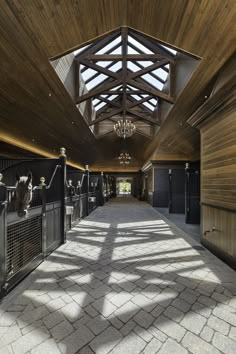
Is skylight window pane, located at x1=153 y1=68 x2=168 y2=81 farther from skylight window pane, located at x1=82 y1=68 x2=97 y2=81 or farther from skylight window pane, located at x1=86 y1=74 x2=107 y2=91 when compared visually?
skylight window pane, located at x1=82 y1=68 x2=97 y2=81

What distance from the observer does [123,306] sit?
198 centimetres

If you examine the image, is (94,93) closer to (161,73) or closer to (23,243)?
(161,73)

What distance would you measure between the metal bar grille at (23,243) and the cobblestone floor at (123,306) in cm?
27

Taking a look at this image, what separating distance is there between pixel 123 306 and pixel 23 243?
5.68ft

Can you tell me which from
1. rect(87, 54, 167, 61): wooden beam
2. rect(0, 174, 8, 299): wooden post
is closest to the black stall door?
rect(87, 54, 167, 61): wooden beam

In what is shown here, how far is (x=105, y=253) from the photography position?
3553mm

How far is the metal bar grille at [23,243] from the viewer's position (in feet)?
8.04

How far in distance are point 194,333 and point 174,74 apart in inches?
253

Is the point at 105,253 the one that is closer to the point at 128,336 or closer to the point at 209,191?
the point at 128,336

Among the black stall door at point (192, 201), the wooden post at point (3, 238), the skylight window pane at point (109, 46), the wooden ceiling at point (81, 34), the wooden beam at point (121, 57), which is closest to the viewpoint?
the wooden post at point (3, 238)

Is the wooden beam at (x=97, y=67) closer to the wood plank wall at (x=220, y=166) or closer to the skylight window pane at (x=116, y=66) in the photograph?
the skylight window pane at (x=116, y=66)

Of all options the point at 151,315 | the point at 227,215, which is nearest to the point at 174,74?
the point at 227,215

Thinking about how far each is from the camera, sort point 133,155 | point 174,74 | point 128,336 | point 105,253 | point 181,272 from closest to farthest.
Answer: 1. point 128,336
2. point 181,272
3. point 105,253
4. point 174,74
5. point 133,155

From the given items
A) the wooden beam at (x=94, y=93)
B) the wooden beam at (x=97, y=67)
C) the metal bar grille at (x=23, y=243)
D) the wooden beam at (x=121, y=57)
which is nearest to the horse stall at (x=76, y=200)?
the metal bar grille at (x=23, y=243)
